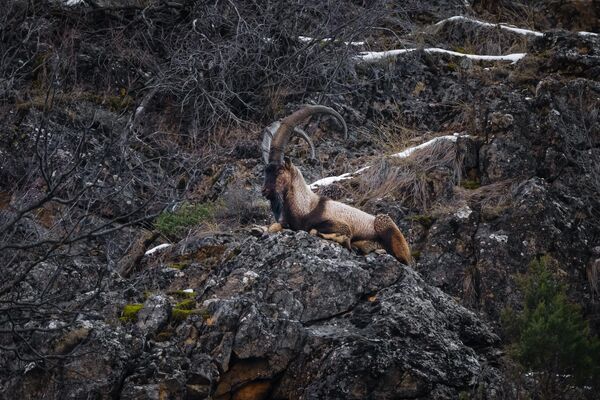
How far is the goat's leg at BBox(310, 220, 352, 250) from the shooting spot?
10.6 meters

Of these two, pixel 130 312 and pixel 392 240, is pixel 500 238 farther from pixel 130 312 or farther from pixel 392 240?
pixel 130 312

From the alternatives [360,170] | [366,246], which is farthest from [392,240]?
[360,170]

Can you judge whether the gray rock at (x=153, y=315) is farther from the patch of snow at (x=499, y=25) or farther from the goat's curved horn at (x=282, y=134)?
the patch of snow at (x=499, y=25)

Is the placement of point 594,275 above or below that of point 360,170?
above

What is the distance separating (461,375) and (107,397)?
3.25 metres

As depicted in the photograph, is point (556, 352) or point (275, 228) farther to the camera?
point (275, 228)

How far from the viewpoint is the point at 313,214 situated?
11070 mm

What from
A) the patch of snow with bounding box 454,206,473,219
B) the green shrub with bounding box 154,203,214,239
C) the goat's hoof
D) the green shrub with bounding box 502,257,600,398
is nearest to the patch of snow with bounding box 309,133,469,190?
the green shrub with bounding box 154,203,214,239

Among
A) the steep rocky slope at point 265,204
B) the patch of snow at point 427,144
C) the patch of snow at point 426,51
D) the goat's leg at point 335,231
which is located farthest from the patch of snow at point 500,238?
the patch of snow at point 426,51

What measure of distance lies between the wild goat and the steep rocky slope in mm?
523

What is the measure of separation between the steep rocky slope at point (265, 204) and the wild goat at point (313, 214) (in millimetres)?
523

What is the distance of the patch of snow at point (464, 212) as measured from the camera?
11864 mm

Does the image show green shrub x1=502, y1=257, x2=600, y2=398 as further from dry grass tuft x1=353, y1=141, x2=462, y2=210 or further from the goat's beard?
dry grass tuft x1=353, y1=141, x2=462, y2=210

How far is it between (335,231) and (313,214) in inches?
18.0
